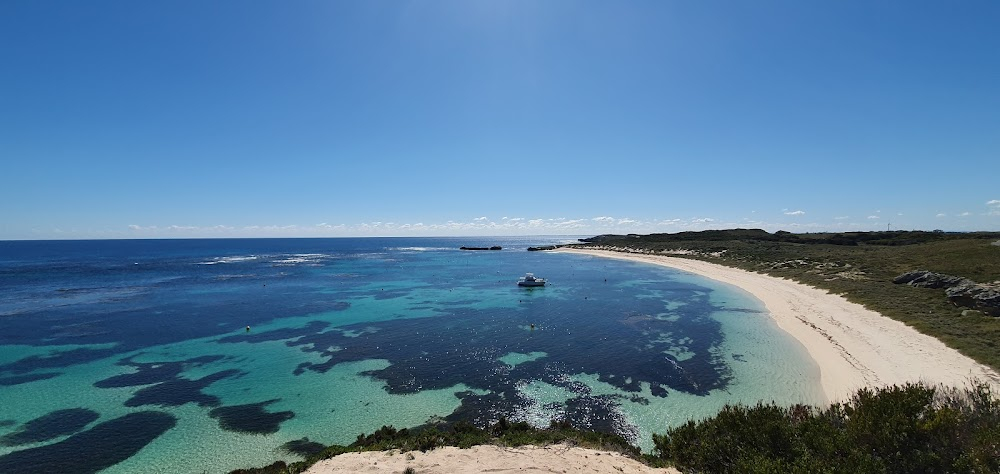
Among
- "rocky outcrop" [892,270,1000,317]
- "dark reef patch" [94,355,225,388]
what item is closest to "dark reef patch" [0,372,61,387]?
"dark reef patch" [94,355,225,388]

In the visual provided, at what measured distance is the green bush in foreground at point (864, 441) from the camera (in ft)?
31.8

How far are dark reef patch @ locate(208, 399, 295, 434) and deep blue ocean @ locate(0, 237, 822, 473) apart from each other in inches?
4.2

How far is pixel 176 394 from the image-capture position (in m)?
23.0

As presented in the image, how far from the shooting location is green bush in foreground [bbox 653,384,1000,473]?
970 centimetres

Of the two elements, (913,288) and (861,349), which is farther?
(913,288)

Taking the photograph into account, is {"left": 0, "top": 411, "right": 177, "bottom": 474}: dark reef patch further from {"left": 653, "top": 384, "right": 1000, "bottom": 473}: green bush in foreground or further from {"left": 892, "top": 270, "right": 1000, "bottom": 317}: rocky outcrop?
{"left": 892, "top": 270, "right": 1000, "bottom": 317}: rocky outcrop

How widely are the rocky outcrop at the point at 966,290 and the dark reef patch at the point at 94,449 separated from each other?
2062 inches

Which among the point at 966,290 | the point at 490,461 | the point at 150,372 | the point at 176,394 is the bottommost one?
the point at 176,394

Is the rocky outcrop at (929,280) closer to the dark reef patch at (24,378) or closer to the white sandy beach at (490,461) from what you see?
the white sandy beach at (490,461)

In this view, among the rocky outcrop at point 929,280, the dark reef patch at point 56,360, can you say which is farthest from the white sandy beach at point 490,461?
the rocky outcrop at point 929,280

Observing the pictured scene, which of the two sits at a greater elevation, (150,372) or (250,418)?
(150,372)

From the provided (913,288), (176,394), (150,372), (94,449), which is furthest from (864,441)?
(913,288)

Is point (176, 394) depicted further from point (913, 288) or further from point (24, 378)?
point (913, 288)

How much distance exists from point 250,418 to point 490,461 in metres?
13.6
